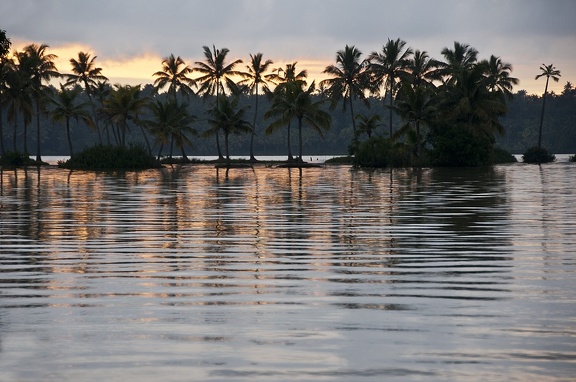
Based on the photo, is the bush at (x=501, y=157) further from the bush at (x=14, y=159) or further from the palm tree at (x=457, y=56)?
the bush at (x=14, y=159)

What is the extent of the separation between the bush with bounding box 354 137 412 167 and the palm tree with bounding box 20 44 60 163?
33.9 metres

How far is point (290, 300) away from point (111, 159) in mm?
62284

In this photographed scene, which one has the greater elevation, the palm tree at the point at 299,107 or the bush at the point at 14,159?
the palm tree at the point at 299,107

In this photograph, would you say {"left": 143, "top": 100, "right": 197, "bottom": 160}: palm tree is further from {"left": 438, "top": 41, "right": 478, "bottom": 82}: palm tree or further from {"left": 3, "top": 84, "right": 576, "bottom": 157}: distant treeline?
{"left": 3, "top": 84, "right": 576, "bottom": 157}: distant treeline

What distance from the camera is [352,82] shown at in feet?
294

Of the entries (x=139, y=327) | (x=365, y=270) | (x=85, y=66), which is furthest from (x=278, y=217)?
(x=85, y=66)

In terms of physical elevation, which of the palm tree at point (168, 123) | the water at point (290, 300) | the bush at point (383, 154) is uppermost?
the palm tree at point (168, 123)

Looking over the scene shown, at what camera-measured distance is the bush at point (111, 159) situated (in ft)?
227

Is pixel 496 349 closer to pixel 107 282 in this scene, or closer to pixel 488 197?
pixel 107 282

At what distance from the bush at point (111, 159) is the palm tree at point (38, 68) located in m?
18.2

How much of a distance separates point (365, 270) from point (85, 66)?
290 ft

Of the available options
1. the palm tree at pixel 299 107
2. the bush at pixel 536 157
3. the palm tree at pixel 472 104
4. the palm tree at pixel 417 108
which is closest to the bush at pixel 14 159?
the palm tree at pixel 299 107

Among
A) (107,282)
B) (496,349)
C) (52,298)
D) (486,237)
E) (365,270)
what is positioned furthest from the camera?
(486,237)

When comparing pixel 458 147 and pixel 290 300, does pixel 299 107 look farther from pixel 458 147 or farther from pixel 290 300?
pixel 290 300
